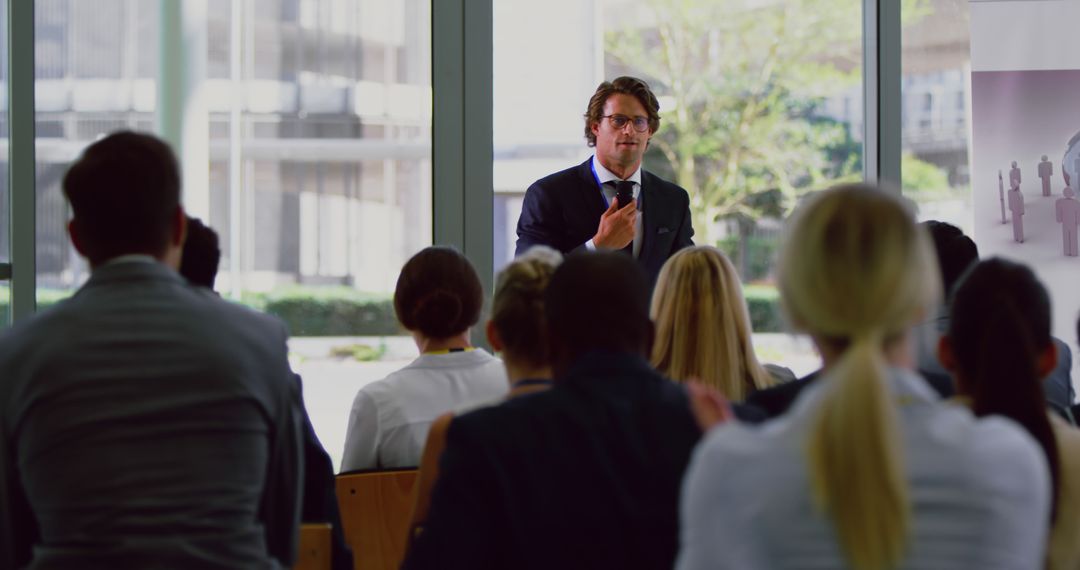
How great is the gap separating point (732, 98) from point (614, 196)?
1.10 m

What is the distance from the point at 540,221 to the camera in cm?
448

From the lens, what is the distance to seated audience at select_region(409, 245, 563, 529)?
212cm

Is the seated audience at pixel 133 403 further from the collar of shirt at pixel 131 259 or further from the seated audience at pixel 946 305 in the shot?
the seated audience at pixel 946 305

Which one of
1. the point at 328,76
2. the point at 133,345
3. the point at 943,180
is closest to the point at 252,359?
the point at 133,345

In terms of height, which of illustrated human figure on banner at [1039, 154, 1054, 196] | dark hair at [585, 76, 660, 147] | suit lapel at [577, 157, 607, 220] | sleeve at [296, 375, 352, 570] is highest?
dark hair at [585, 76, 660, 147]

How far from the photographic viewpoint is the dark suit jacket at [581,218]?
14.6 ft

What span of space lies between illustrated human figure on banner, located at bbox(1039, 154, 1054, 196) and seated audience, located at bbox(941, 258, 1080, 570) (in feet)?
12.3

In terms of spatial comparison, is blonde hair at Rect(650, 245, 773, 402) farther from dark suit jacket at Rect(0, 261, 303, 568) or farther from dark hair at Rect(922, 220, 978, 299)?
dark suit jacket at Rect(0, 261, 303, 568)

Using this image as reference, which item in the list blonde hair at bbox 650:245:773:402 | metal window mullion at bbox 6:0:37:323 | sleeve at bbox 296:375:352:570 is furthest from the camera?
metal window mullion at bbox 6:0:37:323

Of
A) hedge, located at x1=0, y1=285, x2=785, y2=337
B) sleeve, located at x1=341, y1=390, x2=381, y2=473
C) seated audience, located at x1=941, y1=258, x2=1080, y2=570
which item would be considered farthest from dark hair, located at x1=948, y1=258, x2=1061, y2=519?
hedge, located at x1=0, y1=285, x2=785, y2=337

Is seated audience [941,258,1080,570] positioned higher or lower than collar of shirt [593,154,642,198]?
lower

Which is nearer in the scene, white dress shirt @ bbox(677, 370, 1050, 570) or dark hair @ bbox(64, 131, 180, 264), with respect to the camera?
white dress shirt @ bbox(677, 370, 1050, 570)

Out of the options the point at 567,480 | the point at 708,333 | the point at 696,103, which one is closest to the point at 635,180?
the point at 696,103

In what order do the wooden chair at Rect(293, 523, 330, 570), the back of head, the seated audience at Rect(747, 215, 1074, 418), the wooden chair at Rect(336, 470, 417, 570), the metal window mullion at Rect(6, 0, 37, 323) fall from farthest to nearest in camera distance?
the metal window mullion at Rect(6, 0, 37, 323) < the seated audience at Rect(747, 215, 1074, 418) < the wooden chair at Rect(336, 470, 417, 570) < the wooden chair at Rect(293, 523, 330, 570) < the back of head
